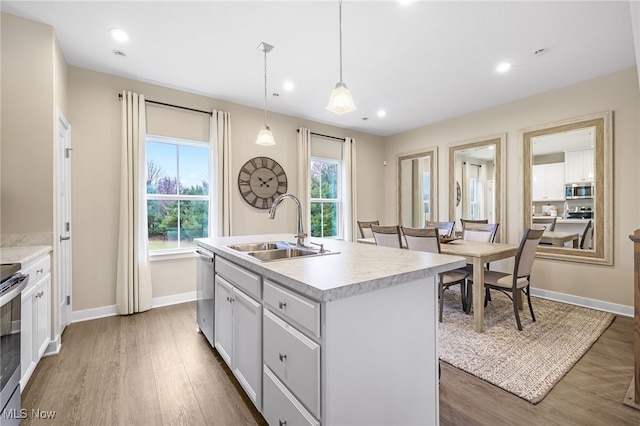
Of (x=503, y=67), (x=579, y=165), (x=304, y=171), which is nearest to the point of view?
(x=503, y=67)

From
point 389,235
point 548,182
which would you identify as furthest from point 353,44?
point 548,182

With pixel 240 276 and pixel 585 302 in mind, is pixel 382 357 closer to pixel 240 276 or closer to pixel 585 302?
pixel 240 276

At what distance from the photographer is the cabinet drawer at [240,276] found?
1638 mm

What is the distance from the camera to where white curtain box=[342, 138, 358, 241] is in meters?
5.58

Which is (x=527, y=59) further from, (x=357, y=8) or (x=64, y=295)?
(x=64, y=295)

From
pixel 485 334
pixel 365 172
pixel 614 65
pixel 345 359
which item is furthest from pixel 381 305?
pixel 365 172

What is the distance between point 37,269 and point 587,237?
5.71 m

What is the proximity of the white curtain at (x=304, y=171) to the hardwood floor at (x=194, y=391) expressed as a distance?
2754 millimetres

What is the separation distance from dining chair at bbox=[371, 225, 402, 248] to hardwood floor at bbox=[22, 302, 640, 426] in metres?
1.36

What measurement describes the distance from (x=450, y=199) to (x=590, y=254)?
6.64ft

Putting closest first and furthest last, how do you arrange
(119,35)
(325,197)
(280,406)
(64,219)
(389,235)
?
(280,406) → (119,35) → (64,219) → (389,235) → (325,197)

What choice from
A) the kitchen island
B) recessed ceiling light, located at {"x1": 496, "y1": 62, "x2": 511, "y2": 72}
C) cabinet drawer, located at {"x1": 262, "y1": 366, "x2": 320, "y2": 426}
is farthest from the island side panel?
recessed ceiling light, located at {"x1": 496, "y1": 62, "x2": 511, "y2": 72}

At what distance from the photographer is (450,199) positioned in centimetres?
516

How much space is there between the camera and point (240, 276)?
1.84 metres
